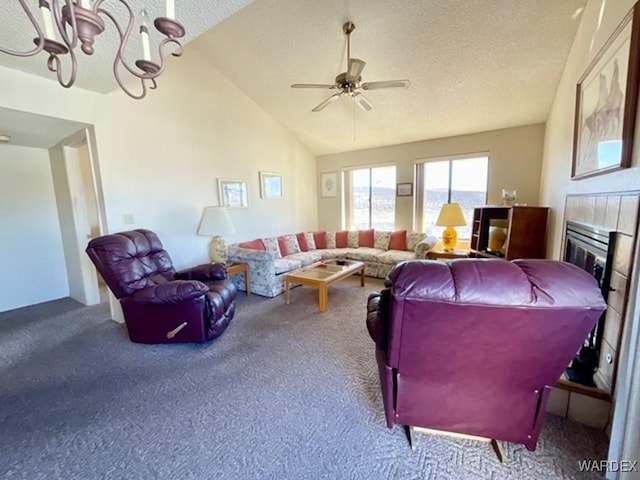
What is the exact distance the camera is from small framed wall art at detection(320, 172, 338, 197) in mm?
5988

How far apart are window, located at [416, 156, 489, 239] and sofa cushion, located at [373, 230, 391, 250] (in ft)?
1.99

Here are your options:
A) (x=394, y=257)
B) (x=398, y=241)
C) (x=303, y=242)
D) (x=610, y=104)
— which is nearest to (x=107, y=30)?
(x=610, y=104)

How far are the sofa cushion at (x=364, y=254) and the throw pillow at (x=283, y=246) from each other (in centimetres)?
111

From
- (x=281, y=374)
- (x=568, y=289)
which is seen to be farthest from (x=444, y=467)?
(x=281, y=374)

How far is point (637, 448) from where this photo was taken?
119 cm

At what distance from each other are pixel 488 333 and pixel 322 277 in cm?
246

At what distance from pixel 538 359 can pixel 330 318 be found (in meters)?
2.20

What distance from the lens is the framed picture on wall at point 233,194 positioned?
4277 millimetres

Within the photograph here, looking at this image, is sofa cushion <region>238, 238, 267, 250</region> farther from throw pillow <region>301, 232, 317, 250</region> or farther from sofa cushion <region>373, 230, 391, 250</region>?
sofa cushion <region>373, 230, 391, 250</region>

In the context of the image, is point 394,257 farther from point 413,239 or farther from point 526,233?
point 526,233

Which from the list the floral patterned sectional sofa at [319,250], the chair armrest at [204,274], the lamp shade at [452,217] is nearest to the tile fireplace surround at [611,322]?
the lamp shade at [452,217]

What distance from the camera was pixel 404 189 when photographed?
5164mm

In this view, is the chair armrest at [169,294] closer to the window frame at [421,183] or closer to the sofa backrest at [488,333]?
the sofa backrest at [488,333]

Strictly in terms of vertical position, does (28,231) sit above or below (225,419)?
above
